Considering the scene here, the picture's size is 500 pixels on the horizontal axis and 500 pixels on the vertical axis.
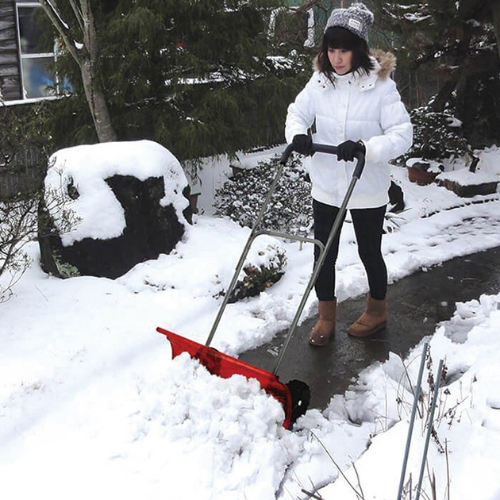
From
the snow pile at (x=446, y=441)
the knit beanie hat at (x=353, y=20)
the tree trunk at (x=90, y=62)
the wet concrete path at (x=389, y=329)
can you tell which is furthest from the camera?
the tree trunk at (x=90, y=62)

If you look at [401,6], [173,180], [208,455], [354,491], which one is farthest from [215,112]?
[354,491]

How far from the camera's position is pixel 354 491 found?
88.9 inches

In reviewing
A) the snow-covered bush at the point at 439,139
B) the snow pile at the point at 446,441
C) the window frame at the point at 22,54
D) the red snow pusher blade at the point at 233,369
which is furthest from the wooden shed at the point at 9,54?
the snow pile at the point at 446,441

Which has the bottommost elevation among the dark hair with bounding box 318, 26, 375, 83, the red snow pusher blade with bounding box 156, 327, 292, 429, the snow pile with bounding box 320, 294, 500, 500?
the red snow pusher blade with bounding box 156, 327, 292, 429

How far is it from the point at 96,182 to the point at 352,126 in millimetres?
2348

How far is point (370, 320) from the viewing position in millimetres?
4523

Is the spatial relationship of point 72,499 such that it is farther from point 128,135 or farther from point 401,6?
point 401,6

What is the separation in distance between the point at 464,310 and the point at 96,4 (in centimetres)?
531

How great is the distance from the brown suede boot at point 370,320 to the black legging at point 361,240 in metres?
0.10

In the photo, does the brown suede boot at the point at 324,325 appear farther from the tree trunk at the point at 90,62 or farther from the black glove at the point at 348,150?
the tree trunk at the point at 90,62

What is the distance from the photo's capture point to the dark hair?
3.62 m

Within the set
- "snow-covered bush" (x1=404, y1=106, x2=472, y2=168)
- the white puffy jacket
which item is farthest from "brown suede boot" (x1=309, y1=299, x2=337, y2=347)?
"snow-covered bush" (x1=404, y1=106, x2=472, y2=168)

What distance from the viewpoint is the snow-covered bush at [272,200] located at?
7.16 metres

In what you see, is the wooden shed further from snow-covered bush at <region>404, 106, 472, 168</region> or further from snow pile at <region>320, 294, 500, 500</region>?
snow pile at <region>320, 294, 500, 500</region>
